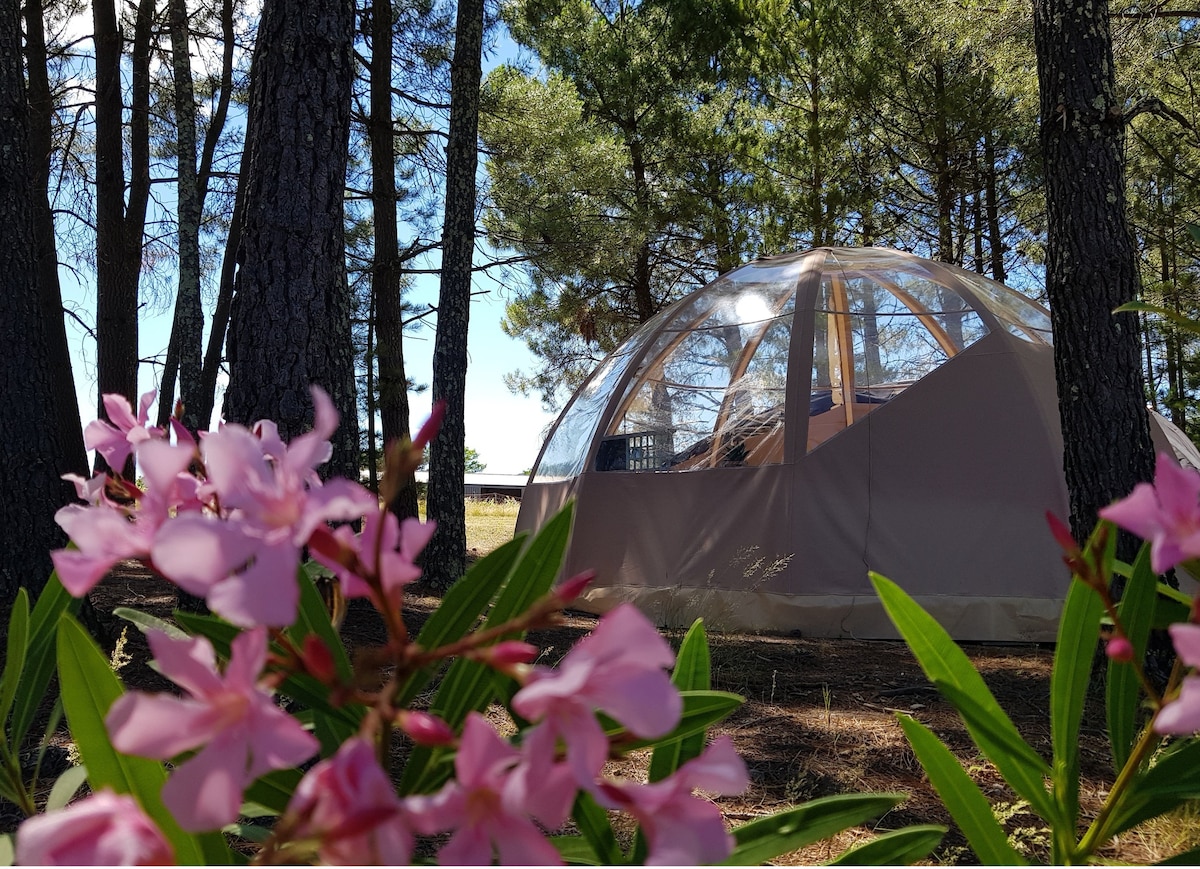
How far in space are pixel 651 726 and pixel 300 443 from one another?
0.51 ft

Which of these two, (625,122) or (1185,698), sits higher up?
(625,122)

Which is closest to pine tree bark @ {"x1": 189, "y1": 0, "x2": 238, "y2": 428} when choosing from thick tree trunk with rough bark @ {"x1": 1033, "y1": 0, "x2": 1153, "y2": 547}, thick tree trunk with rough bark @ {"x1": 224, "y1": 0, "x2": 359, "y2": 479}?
thick tree trunk with rough bark @ {"x1": 224, "y1": 0, "x2": 359, "y2": 479}

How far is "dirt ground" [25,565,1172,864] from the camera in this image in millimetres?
1911

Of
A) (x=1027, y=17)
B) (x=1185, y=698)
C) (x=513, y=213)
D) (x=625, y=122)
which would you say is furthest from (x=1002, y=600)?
(x=625, y=122)

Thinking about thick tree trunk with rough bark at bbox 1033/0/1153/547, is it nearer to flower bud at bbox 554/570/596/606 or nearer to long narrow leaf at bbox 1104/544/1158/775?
long narrow leaf at bbox 1104/544/1158/775

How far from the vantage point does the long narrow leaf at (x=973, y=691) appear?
2.10 feet

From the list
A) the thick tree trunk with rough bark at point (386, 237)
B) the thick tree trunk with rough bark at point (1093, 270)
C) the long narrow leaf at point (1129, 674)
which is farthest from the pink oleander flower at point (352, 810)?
the thick tree trunk with rough bark at point (386, 237)

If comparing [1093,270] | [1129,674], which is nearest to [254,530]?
[1129,674]

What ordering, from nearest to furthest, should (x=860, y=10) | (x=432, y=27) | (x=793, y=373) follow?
(x=793, y=373)
(x=432, y=27)
(x=860, y=10)

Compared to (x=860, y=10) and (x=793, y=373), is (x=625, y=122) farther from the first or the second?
(x=793, y=373)

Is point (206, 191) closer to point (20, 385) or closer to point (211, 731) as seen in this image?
point (20, 385)

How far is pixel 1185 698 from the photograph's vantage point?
290mm

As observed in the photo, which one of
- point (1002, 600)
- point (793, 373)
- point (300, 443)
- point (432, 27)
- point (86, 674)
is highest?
point (432, 27)

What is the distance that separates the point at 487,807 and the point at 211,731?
9cm
